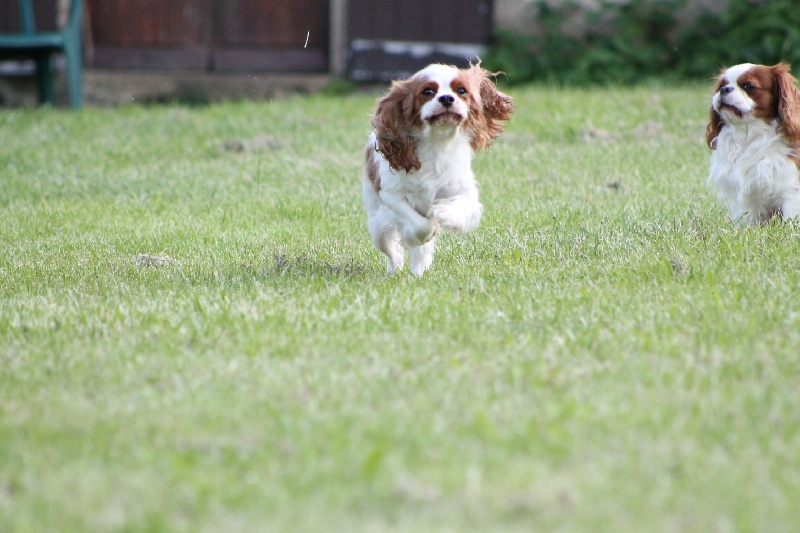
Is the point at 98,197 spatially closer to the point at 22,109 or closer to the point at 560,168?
the point at 560,168

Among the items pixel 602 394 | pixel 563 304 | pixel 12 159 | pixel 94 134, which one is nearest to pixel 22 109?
pixel 94 134

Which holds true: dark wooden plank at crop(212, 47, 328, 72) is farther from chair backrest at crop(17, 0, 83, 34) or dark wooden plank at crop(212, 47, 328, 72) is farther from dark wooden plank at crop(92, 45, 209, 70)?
chair backrest at crop(17, 0, 83, 34)

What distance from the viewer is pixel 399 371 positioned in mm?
3449

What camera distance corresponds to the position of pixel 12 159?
9.12 meters

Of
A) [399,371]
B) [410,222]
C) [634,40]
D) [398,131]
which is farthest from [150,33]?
[399,371]

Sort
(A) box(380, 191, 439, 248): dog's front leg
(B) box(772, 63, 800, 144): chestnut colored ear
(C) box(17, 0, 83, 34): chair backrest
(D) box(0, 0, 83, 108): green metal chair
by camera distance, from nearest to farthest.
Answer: (A) box(380, 191, 439, 248): dog's front leg → (B) box(772, 63, 800, 144): chestnut colored ear → (D) box(0, 0, 83, 108): green metal chair → (C) box(17, 0, 83, 34): chair backrest

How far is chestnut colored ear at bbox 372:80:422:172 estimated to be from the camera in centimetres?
496

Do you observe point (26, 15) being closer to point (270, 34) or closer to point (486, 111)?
point (270, 34)

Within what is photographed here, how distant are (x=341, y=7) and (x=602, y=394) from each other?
1062 centimetres

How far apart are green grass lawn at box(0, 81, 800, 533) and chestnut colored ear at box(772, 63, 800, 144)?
615 mm

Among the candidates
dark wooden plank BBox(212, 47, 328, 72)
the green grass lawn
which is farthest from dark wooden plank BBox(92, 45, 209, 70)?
the green grass lawn

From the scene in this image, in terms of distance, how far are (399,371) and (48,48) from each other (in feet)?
31.7

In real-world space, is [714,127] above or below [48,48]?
above

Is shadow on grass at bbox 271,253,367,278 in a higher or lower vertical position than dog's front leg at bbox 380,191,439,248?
lower
